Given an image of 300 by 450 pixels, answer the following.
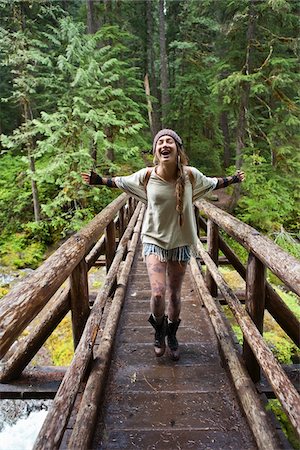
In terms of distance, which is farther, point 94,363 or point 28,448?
point 28,448

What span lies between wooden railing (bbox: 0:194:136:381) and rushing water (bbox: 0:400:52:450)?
367 centimetres

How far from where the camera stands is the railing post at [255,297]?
9.15 ft

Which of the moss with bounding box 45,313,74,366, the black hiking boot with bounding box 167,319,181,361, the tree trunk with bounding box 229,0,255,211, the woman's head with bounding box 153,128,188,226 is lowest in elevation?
the moss with bounding box 45,313,74,366

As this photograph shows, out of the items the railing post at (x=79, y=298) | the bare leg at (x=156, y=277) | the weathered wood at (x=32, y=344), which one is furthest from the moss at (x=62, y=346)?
the bare leg at (x=156, y=277)

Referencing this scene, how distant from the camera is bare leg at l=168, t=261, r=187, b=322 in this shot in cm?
322

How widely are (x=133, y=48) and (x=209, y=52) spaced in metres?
6.07

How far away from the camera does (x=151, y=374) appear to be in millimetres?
3248

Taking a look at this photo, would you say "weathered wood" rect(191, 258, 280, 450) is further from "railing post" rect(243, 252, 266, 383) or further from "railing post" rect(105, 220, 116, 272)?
"railing post" rect(105, 220, 116, 272)

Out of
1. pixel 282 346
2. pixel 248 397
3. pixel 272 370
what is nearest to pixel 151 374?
pixel 248 397

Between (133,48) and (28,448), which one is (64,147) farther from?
(133,48)

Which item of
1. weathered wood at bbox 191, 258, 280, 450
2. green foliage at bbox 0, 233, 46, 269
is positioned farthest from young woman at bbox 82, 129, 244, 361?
green foliage at bbox 0, 233, 46, 269

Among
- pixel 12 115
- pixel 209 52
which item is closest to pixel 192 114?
pixel 209 52

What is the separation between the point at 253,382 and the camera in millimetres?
2893

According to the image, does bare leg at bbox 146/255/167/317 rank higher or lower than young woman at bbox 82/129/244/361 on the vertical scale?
lower
